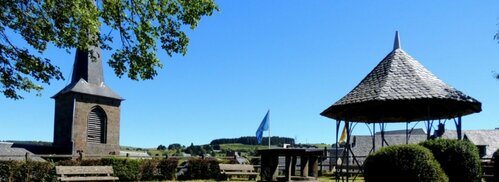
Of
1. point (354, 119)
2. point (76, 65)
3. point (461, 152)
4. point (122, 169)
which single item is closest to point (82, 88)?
point (76, 65)

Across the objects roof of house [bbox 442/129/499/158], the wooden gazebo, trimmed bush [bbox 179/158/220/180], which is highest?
the wooden gazebo

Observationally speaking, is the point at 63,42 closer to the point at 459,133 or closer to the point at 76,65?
the point at 459,133

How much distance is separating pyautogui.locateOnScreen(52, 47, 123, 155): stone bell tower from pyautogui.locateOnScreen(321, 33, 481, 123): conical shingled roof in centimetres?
3526

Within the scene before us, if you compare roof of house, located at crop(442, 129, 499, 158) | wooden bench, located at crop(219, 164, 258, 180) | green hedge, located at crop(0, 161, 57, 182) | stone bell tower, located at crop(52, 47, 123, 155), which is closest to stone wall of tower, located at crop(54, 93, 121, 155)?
stone bell tower, located at crop(52, 47, 123, 155)

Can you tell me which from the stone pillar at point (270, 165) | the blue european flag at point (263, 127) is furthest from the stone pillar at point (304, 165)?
the blue european flag at point (263, 127)

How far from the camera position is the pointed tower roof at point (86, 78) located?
48.2 metres

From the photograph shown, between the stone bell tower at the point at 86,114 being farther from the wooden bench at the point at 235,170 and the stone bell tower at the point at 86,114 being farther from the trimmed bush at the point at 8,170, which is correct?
the wooden bench at the point at 235,170

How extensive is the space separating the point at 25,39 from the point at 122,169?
12678mm

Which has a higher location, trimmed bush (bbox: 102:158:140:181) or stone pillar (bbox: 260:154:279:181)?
stone pillar (bbox: 260:154:279:181)

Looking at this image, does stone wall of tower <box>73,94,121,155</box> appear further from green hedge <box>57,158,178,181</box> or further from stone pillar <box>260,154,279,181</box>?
stone pillar <box>260,154,279,181</box>

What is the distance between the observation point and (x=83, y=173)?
20062 millimetres

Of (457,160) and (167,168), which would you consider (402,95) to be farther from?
(167,168)

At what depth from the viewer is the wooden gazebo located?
14.8 metres

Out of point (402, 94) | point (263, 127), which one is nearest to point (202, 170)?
point (263, 127)
